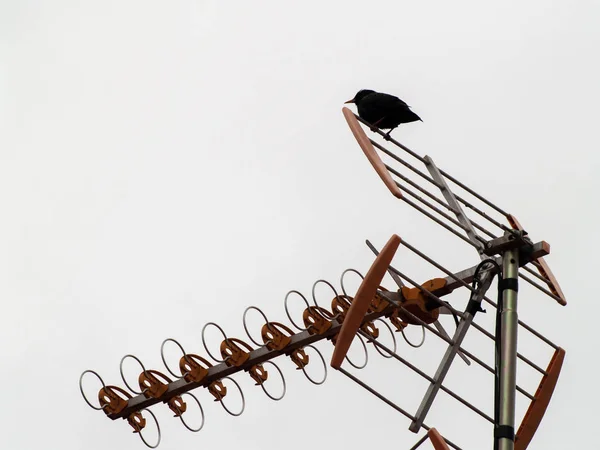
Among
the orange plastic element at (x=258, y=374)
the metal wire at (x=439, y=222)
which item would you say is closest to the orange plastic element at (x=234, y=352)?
the orange plastic element at (x=258, y=374)

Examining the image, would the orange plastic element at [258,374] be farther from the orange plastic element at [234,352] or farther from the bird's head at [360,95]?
the bird's head at [360,95]

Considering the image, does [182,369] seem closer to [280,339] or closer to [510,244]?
[280,339]

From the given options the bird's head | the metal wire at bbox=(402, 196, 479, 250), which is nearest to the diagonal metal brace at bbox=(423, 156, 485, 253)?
the metal wire at bbox=(402, 196, 479, 250)

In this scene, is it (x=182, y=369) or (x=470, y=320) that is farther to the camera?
(x=182, y=369)

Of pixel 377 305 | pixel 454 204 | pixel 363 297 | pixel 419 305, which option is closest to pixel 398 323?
pixel 377 305

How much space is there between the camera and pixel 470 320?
32.0ft

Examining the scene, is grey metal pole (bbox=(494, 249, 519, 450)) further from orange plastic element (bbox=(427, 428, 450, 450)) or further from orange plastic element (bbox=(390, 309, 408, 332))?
orange plastic element (bbox=(390, 309, 408, 332))

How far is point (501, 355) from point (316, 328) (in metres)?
3.01

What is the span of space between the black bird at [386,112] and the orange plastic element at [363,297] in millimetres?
3407

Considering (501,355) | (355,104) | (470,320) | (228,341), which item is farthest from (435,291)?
(355,104)

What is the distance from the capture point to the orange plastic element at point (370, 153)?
981cm

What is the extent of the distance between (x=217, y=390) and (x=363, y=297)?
346cm

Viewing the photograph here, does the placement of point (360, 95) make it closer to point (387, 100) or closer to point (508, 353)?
point (387, 100)

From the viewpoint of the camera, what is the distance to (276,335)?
475 inches
